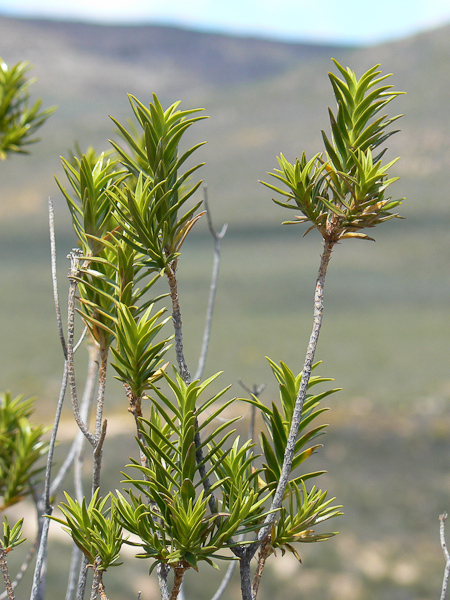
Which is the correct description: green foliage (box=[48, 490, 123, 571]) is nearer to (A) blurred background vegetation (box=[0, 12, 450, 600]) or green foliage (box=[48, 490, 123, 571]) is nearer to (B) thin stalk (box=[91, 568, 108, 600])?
(B) thin stalk (box=[91, 568, 108, 600])

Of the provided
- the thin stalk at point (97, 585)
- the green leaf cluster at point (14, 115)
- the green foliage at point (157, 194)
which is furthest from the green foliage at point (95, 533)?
the green leaf cluster at point (14, 115)

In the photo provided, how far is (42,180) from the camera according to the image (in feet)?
45.7

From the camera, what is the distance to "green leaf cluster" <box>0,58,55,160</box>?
28.5 inches

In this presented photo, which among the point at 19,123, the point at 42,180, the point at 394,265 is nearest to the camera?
the point at 19,123

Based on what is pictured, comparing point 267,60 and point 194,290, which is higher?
point 267,60

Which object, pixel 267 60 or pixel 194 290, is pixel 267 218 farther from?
pixel 267 60

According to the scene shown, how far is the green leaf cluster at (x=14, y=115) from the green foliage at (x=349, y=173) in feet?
1.53

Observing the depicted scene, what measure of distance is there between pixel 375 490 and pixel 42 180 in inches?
494

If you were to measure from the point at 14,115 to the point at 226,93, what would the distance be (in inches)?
793

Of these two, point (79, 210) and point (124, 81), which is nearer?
point (79, 210)

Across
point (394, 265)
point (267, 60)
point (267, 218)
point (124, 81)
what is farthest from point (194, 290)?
point (267, 60)

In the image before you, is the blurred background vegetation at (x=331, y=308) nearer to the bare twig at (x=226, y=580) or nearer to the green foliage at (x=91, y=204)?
the bare twig at (x=226, y=580)

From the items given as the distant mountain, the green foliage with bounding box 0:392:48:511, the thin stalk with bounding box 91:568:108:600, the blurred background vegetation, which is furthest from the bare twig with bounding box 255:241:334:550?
the distant mountain

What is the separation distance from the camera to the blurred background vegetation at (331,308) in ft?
8.72
